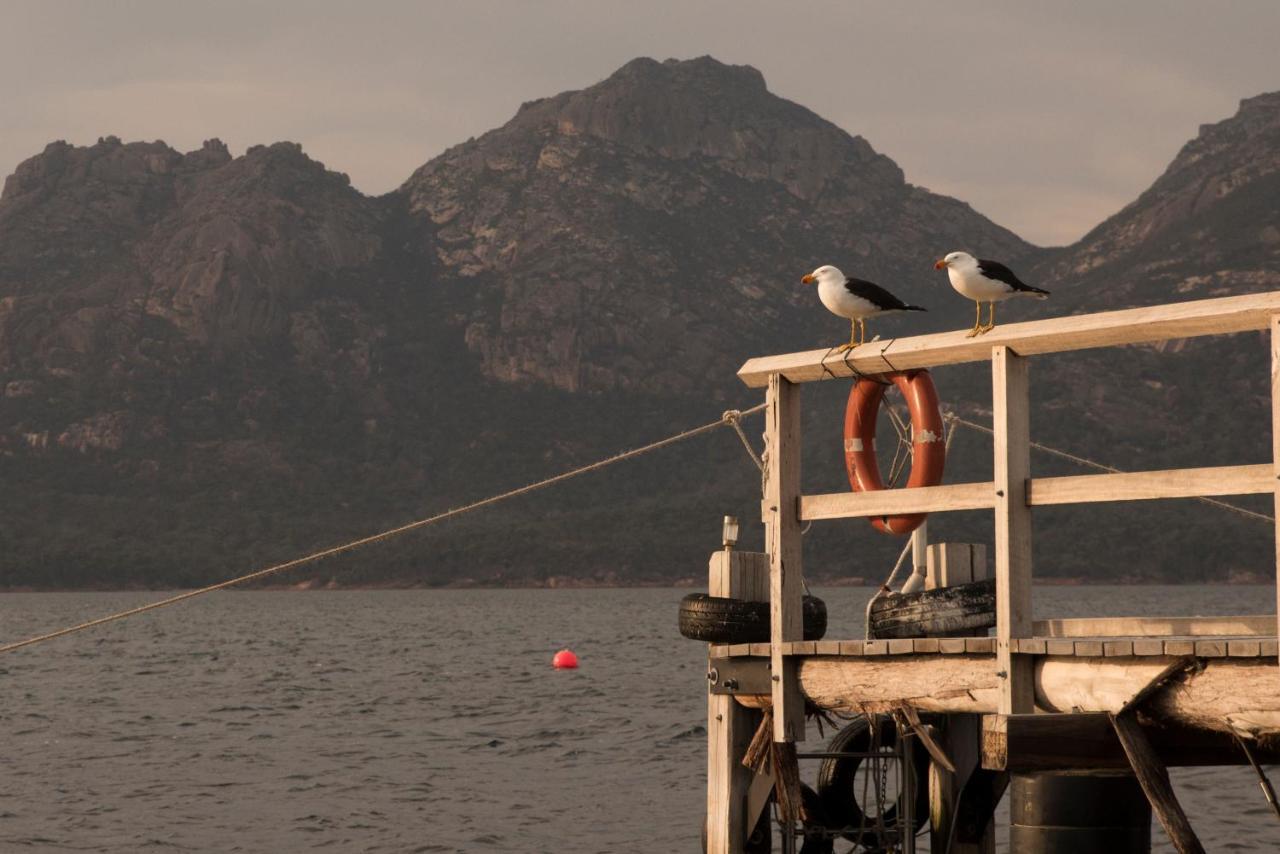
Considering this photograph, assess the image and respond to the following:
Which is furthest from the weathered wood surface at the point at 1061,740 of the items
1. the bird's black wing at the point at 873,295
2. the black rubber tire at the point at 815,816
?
the black rubber tire at the point at 815,816

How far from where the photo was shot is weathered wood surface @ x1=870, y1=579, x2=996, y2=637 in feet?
44.9

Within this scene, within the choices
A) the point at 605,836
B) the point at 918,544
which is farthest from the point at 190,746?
the point at 918,544

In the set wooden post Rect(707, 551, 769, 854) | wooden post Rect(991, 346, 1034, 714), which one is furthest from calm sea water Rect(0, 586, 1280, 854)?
wooden post Rect(991, 346, 1034, 714)

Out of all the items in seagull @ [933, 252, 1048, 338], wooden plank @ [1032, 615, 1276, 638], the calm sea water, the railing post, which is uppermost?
seagull @ [933, 252, 1048, 338]

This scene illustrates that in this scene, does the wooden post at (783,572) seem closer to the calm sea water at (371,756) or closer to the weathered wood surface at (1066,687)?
the weathered wood surface at (1066,687)

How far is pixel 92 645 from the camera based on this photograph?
4063 inches

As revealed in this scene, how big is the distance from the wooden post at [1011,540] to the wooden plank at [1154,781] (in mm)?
973

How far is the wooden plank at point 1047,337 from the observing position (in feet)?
33.5

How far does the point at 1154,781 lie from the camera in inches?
394

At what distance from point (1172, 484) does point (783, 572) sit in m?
3.45

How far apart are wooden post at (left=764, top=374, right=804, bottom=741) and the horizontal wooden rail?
0.59ft

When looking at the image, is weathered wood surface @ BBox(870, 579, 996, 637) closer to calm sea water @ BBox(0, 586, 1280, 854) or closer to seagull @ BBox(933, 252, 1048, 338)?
seagull @ BBox(933, 252, 1048, 338)

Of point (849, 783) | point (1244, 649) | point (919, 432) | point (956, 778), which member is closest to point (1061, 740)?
point (1244, 649)

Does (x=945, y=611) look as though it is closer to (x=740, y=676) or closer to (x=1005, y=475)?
(x=740, y=676)
